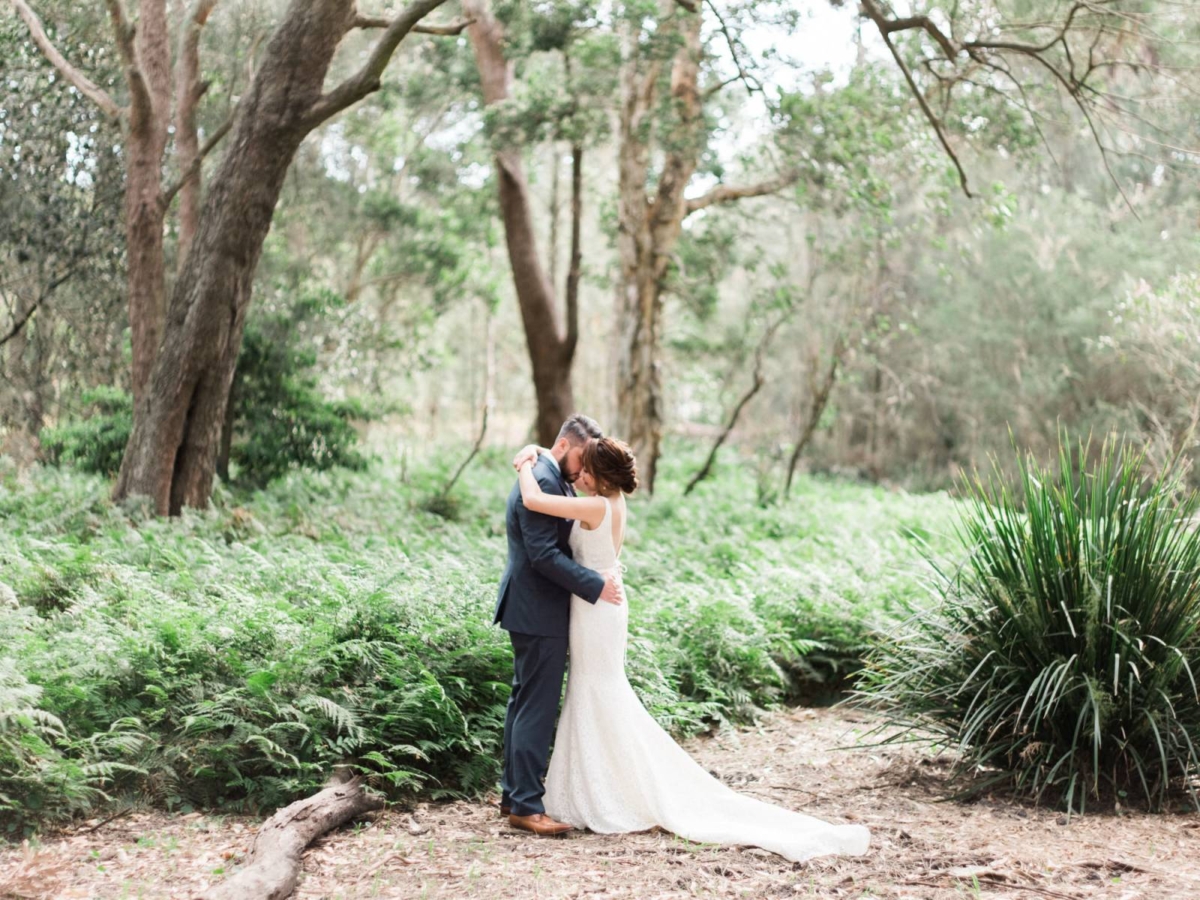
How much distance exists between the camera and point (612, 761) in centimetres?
552

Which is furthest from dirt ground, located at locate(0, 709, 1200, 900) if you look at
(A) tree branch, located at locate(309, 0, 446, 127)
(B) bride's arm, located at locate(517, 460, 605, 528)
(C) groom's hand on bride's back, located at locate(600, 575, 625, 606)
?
(A) tree branch, located at locate(309, 0, 446, 127)

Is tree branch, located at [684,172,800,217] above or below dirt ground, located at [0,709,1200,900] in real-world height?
above

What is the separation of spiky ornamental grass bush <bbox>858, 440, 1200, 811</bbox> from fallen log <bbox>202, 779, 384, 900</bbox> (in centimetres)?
319

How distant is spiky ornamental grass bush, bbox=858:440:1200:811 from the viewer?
5676mm

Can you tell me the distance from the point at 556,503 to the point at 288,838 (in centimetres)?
192

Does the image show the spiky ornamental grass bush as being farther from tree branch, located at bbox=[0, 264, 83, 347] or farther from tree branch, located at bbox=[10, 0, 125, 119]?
tree branch, located at bbox=[0, 264, 83, 347]

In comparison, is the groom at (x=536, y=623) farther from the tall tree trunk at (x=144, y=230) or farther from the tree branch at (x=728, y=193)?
the tree branch at (x=728, y=193)

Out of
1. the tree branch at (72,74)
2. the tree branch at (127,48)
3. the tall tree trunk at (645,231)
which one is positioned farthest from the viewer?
the tall tree trunk at (645,231)

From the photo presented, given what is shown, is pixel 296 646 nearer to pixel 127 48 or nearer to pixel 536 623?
pixel 536 623

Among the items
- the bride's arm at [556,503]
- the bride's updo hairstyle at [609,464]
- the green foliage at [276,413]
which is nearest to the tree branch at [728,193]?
the green foliage at [276,413]

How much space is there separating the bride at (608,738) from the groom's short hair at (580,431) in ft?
0.24

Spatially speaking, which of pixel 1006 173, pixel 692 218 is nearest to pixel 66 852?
pixel 692 218

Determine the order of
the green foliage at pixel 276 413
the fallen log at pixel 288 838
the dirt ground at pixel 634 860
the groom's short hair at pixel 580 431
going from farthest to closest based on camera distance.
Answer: the green foliage at pixel 276 413 → the groom's short hair at pixel 580 431 → the dirt ground at pixel 634 860 → the fallen log at pixel 288 838

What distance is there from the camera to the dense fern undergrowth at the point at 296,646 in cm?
538
